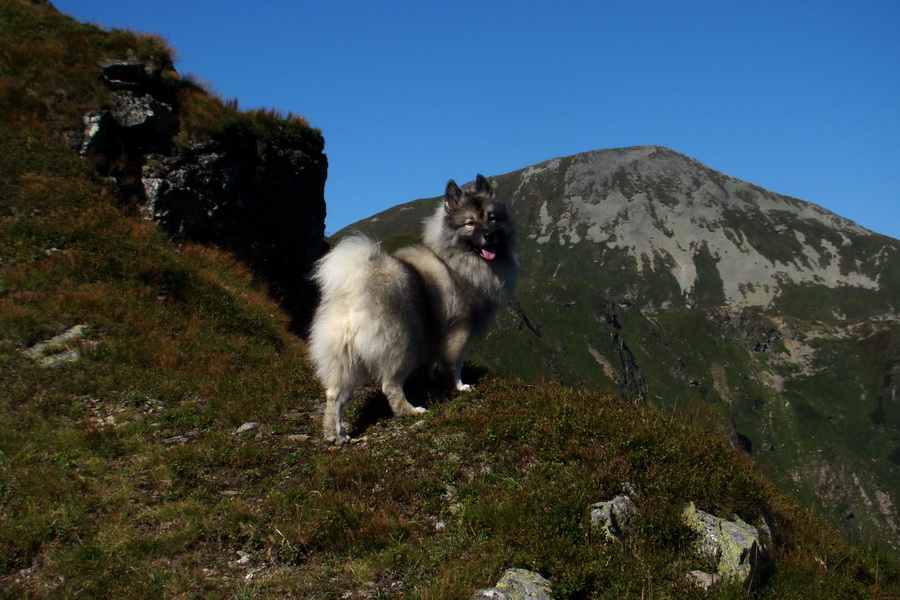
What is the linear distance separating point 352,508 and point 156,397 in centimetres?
515

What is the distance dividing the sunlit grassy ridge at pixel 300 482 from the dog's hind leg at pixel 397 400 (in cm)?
24

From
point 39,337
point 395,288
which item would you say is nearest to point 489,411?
point 395,288

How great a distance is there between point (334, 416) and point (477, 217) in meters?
4.31

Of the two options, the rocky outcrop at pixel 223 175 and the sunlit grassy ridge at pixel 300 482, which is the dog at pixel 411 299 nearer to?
the sunlit grassy ridge at pixel 300 482

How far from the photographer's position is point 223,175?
63.8 feet

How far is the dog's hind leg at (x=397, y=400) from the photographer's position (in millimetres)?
9242

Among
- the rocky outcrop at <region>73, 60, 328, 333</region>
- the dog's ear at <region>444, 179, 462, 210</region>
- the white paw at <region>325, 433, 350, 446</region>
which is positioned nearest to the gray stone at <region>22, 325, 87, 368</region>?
the white paw at <region>325, 433, 350, 446</region>

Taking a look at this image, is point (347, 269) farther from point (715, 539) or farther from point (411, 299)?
point (715, 539)

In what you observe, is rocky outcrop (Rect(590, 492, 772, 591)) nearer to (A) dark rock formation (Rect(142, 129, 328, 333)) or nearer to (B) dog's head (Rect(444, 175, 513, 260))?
(B) dog's head (Rect(444, 175, 513, 260))

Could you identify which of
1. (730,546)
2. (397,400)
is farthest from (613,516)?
(397,400)

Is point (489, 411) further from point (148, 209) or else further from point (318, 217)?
point (318, 217)

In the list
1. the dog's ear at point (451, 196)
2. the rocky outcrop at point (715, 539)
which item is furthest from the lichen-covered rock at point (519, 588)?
the dog's ear at point (451, 196)

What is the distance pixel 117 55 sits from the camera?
18703 millimetres

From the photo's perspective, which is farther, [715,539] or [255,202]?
[255,202]
